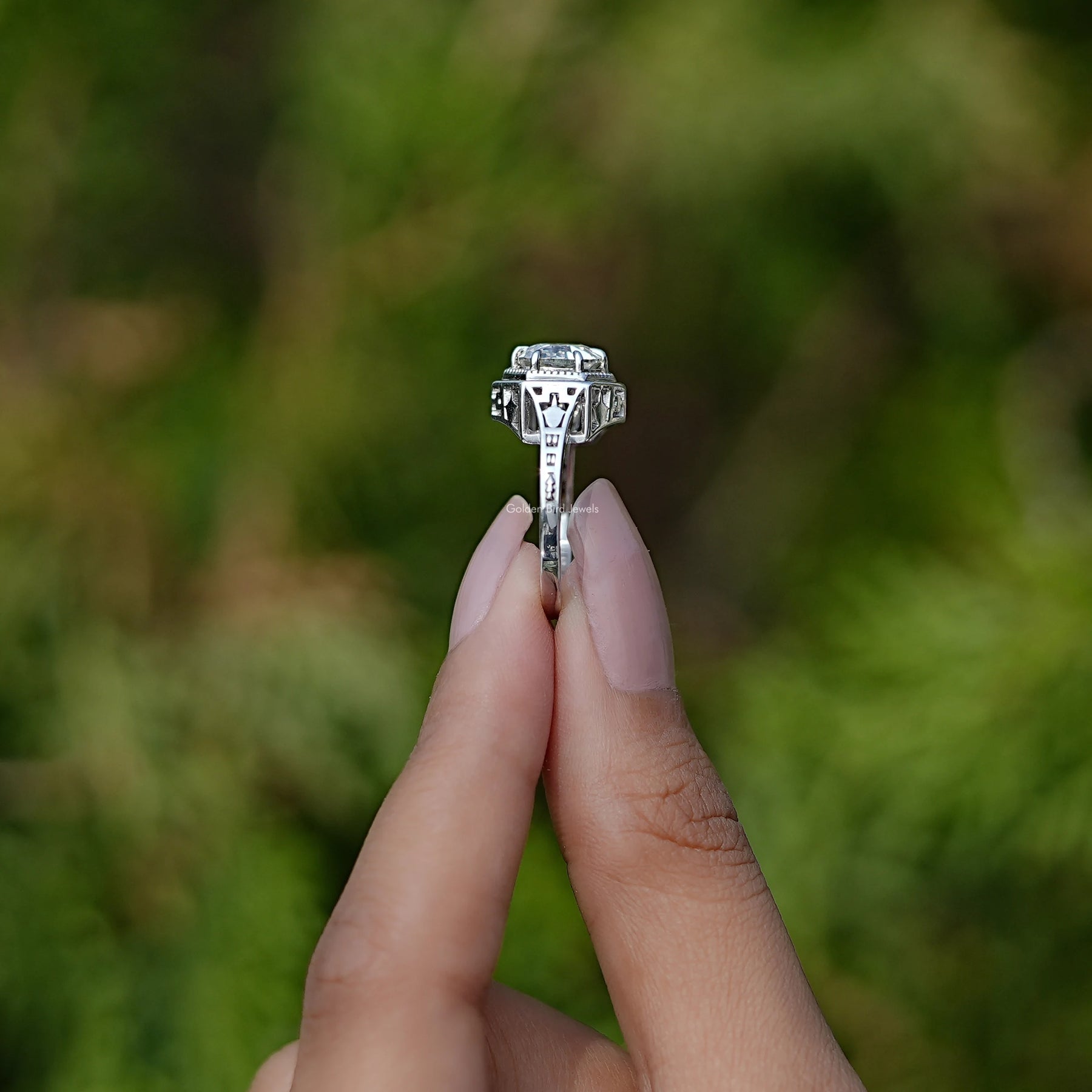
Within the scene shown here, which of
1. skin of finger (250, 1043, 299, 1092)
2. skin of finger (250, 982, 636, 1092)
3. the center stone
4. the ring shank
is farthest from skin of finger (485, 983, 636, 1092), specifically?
the center stone

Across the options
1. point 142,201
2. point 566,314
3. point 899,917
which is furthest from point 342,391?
point 899,917

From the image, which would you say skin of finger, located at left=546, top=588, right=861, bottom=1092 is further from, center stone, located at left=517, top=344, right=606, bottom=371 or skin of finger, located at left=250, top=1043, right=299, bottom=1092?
skin of finger, located at left=250, top=1043, right=299, bottom=1092

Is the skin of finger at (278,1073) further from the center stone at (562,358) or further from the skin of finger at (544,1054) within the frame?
the center stone at (562,358)

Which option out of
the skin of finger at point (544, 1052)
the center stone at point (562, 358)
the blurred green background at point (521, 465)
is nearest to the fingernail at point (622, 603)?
the center stone at point (562, 358)

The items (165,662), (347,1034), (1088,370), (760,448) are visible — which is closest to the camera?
(347,1034)

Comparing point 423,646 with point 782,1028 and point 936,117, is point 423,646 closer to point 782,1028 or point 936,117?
point 782,1028

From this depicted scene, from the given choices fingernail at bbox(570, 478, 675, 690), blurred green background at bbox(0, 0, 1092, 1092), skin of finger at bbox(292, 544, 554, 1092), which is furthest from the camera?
blurred green background at bbox(0, 0, 1092, 1092)
